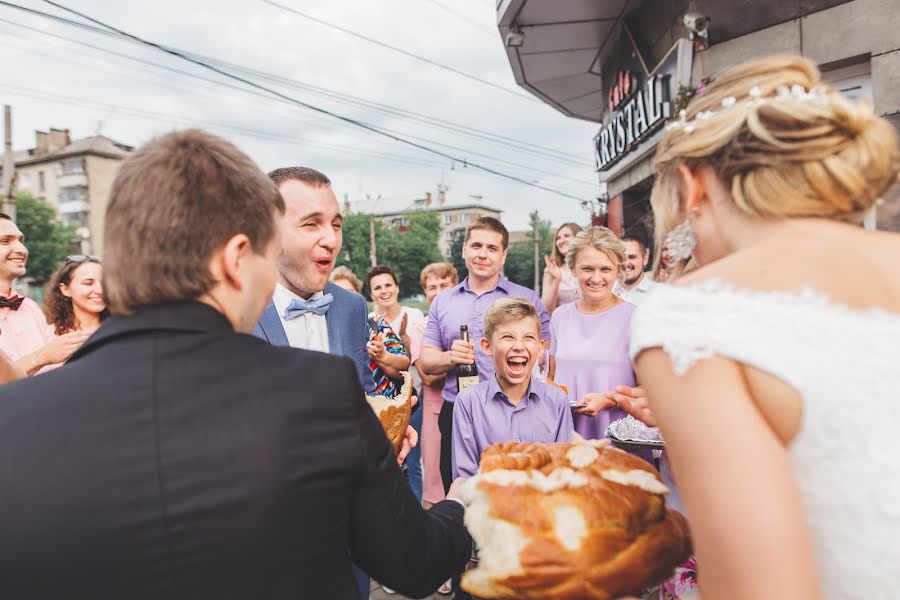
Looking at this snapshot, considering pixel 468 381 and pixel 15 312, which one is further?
pixel 15 312

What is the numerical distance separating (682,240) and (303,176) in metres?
1.87

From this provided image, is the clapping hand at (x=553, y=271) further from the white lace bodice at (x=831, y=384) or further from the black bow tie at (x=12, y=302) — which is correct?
the white lace bodice at (x=831, y=384)

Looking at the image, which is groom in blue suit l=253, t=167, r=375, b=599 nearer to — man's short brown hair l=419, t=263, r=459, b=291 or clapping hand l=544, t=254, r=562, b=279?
clapping hand l=544, t=254, r=562, b=279

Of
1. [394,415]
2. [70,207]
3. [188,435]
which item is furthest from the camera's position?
[70,207]

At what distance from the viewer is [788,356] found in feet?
3.42

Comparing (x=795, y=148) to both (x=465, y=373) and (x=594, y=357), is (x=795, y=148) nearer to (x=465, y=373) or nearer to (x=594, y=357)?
(x=594, y=357)

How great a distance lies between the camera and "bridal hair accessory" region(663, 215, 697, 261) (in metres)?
1.39

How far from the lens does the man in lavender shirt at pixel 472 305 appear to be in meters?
4.50

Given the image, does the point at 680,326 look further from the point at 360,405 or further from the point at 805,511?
the point at 360,405

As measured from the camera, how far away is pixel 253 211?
1.29 m

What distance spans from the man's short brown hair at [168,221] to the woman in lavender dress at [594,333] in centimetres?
300

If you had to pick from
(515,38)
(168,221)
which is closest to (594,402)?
(168,221)

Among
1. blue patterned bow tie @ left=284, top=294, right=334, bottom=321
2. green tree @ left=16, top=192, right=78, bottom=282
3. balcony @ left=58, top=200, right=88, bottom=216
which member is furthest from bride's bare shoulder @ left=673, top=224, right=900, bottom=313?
balcony @ left=58, top=200, right=88, bottom=216

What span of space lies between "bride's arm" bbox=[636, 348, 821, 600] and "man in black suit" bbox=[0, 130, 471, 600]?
0.69 meters
